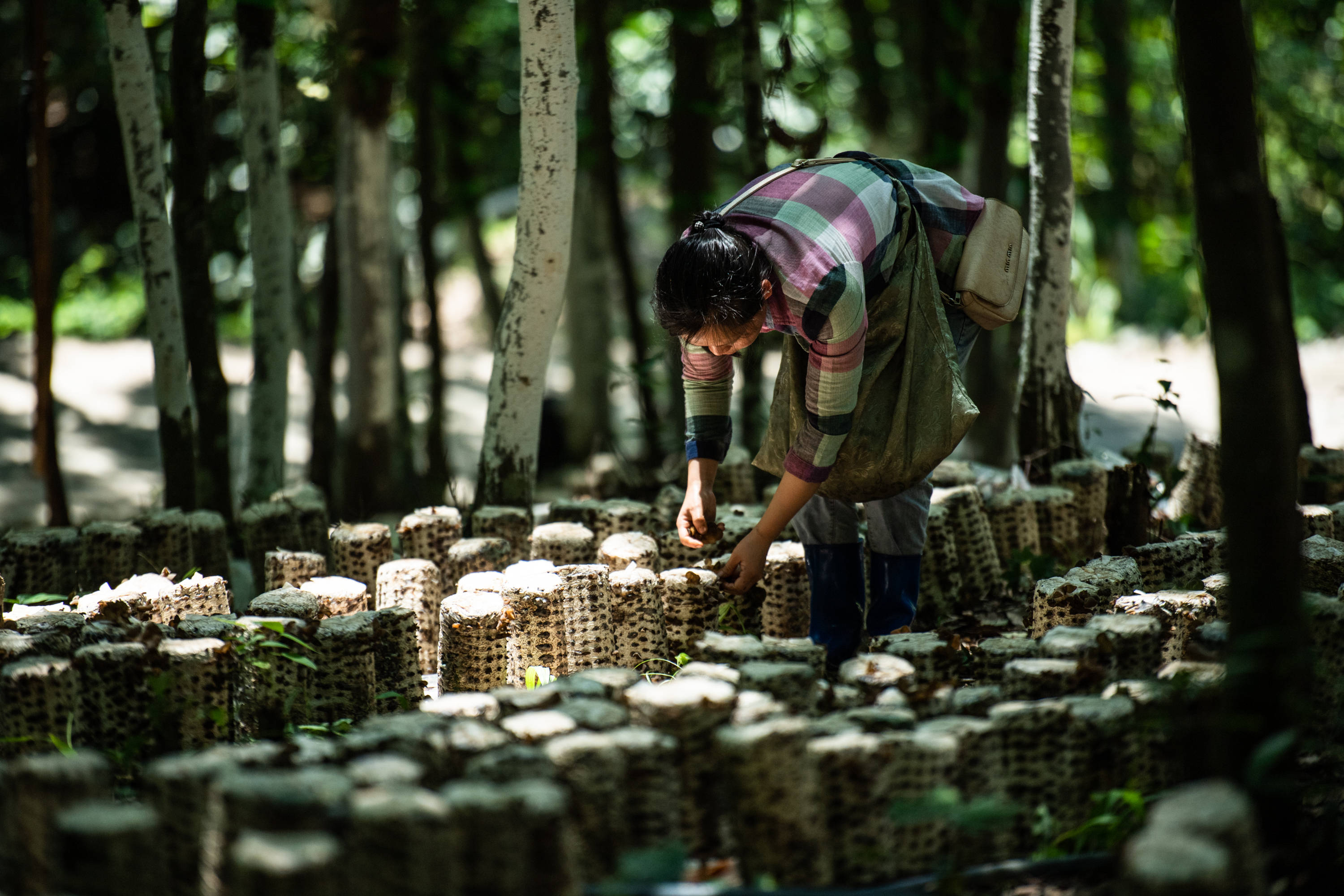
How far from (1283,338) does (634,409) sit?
9.95 metres

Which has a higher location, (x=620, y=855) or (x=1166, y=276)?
(x=1166, y=276)

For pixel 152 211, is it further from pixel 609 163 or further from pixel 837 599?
pixel 609 163

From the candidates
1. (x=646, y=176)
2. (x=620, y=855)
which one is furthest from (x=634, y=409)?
(x=620, y=855)

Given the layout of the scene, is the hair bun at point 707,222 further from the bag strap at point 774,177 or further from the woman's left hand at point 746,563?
the woman's left hand at point 746,563

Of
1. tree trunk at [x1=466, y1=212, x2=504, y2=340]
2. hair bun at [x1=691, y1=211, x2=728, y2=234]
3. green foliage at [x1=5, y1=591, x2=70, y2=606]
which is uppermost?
tree trunk at [x1=466, y1=212, x2=504, y2=340]

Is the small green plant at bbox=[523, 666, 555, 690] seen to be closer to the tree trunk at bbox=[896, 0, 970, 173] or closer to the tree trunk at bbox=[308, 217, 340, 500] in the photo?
the tree trunk at bbox=[896, 0, 970, 173]

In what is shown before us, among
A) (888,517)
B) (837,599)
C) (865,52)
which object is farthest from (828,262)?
(865,52)

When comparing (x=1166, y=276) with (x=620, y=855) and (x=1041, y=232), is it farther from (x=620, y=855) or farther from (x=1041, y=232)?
(x=620, y=855)

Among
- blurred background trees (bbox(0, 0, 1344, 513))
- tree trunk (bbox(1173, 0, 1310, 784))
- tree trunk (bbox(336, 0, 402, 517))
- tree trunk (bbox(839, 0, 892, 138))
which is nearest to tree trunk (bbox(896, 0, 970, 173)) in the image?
blurred background trees (bbox(0, 0, 1344, 513))

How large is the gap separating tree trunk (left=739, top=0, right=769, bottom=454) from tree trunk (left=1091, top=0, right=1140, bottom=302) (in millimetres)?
6453

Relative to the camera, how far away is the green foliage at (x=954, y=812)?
81.4 inches

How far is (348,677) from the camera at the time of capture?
293 cm

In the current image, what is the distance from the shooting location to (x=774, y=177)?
2979mm

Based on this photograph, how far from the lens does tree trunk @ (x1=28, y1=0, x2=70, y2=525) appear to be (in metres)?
4.75
